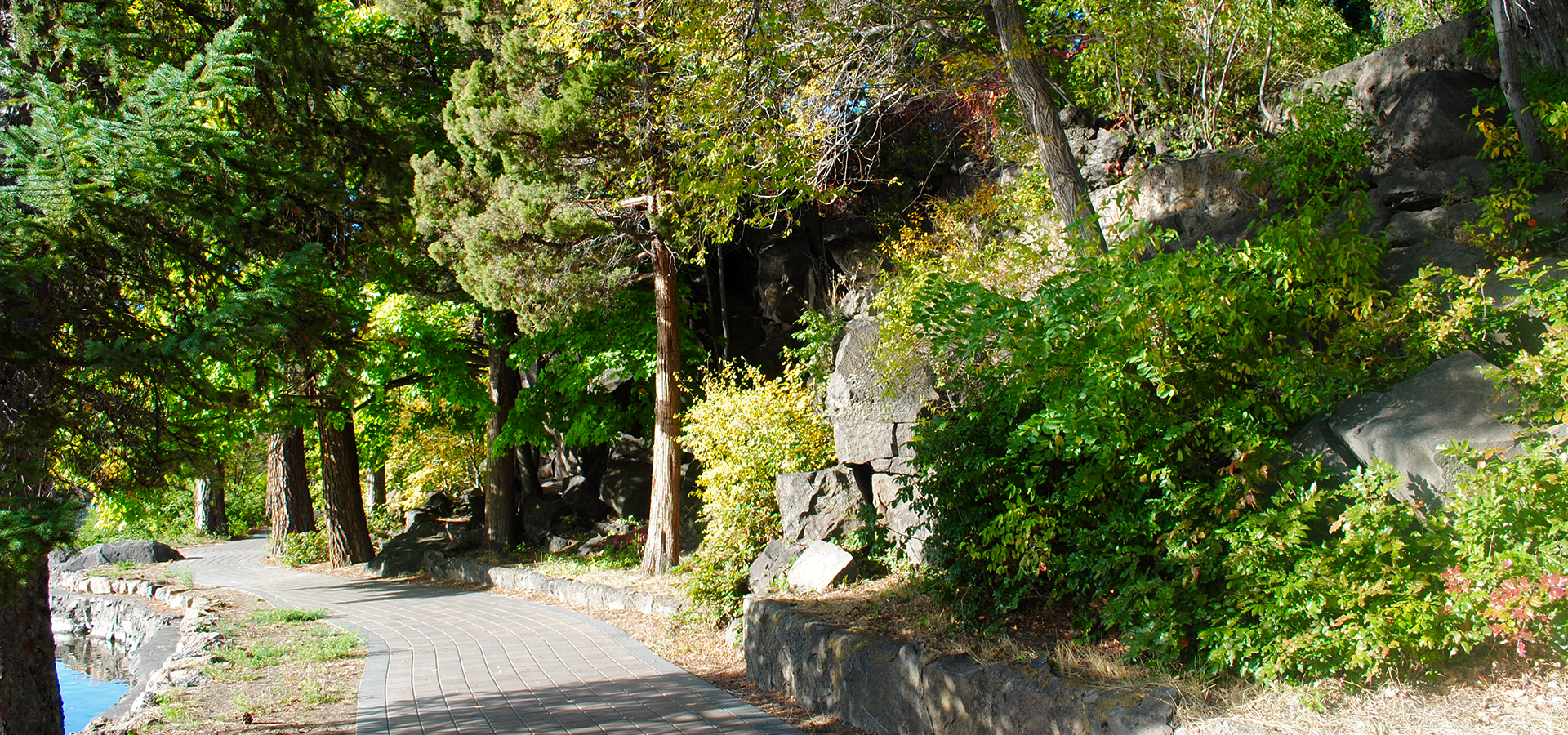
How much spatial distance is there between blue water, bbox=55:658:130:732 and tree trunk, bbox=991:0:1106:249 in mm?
11756

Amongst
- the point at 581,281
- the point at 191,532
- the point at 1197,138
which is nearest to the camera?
the point at 1197,138

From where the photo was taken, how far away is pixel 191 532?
2600 centimetres

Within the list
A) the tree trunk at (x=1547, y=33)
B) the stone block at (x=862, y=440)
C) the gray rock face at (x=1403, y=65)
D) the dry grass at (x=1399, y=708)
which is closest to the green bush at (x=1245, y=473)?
the dry grass at (x=1399, y=708)

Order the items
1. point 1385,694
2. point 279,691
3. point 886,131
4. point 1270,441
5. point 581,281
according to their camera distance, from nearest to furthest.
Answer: point 1385,694
point 1270,441
point 279,691
point 581,281
point 886,131

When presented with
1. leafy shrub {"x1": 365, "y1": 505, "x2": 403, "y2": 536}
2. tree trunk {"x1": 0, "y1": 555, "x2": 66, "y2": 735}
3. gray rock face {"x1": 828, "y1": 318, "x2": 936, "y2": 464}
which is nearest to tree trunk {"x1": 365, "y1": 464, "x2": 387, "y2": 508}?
leafy shrub {"x1": 365, "y1": 505, "x2": 403, "y2": 536}

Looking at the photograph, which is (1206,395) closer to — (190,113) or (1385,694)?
(1385,694)

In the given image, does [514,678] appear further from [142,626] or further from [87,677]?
[87,677]

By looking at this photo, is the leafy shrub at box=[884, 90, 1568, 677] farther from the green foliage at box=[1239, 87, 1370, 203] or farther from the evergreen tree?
the evergreen tree

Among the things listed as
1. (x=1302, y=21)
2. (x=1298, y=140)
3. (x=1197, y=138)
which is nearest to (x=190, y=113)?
(x=1298, y=140)

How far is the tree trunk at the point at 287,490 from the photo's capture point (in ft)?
60.4

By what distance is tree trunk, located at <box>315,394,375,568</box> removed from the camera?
1673 centimetres

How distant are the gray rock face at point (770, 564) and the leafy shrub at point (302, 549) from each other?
1283cm

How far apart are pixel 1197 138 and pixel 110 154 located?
32.5 feet

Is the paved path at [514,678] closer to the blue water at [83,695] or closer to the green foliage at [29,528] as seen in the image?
the blue water at [83,695]
